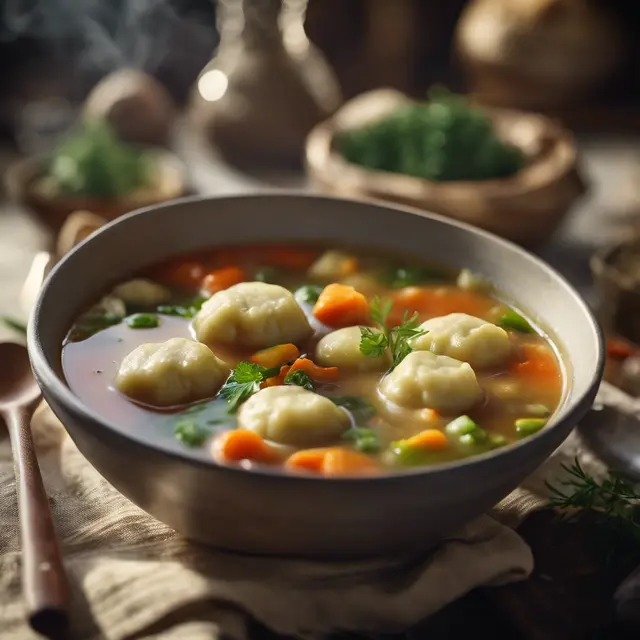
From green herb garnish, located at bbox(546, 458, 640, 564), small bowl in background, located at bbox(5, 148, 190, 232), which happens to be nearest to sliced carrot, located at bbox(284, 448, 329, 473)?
green herb garnish, located at bbox(546, 458, 640, 564)

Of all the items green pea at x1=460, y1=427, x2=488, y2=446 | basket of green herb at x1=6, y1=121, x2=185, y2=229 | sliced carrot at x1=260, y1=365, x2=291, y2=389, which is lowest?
basket of green herb at x1=6, y1=121, x2=185, y2=229

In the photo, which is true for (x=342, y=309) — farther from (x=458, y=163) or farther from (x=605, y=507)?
(x=458, y=163)

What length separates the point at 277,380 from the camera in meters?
2.10

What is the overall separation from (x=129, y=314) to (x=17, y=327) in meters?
0.48

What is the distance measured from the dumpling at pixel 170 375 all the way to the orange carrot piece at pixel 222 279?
1.68 ft

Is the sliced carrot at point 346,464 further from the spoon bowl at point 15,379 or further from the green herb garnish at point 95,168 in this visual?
the green herb garnish at point 95,168

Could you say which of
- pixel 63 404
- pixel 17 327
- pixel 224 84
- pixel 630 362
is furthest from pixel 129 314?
pixel 224 84

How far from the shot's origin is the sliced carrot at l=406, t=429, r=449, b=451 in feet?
6.22

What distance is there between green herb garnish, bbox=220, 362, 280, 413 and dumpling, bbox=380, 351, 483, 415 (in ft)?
0.95

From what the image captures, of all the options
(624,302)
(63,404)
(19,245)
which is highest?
(63,404)

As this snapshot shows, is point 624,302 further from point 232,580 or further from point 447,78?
point 447,78

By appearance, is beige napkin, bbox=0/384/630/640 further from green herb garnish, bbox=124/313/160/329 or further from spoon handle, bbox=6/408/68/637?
green herb garnish, bbox=124/313/160/329

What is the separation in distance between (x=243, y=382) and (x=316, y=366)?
0.20 m

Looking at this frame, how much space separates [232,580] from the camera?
1.82 m
